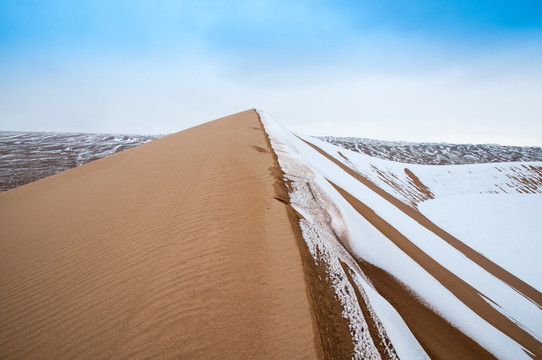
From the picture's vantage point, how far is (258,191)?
3.95 m

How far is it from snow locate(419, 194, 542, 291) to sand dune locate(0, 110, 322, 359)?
35.0ft

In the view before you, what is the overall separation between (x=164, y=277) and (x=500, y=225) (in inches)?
755

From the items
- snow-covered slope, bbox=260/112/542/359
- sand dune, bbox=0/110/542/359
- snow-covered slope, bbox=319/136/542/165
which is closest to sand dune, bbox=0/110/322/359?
sand dune, bbox=0/110/542/359

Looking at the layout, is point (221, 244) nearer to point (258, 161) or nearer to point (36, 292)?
point (36, 292)

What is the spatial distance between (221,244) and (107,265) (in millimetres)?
1460

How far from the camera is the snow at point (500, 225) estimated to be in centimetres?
942

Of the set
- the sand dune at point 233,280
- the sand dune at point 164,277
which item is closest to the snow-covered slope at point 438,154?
the sand dune at point 233,280

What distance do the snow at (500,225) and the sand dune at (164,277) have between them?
10.7 m

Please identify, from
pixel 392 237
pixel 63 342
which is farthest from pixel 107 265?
pixel 392 237

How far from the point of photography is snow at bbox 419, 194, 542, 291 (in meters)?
9.42

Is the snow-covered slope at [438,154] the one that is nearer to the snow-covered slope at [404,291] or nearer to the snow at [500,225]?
the snow at [500,225]

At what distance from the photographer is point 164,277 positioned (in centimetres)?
237

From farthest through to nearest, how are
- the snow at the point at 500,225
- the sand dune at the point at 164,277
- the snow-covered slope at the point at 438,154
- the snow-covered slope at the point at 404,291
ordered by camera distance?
the snow-covered slope at the point at 438,154 < the snow at the point at 500,225 < the snow-covered slope at the point at 404,291 < the sand dune at the point at 164,277

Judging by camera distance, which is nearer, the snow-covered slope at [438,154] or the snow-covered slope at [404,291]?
the snow-covered slope at [404,291]
